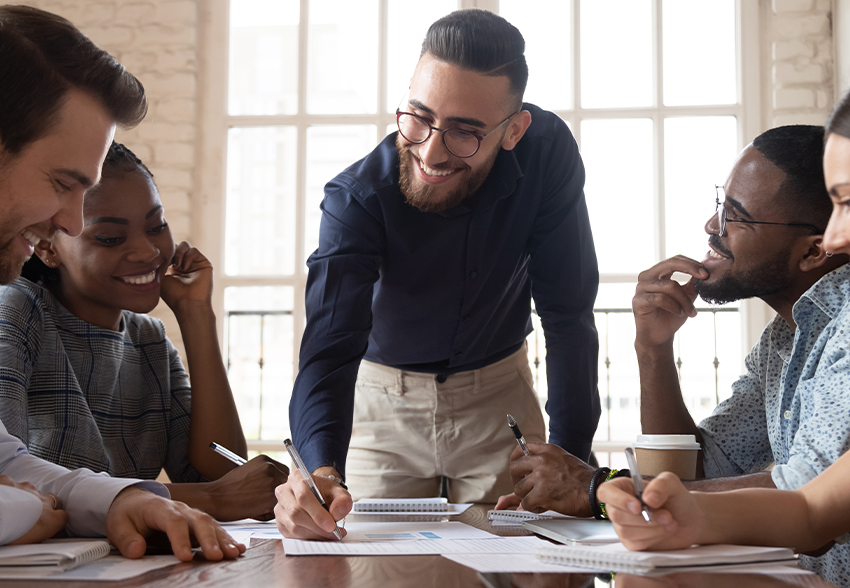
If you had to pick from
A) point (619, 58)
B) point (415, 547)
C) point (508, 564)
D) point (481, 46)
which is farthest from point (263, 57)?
point (508, 564)

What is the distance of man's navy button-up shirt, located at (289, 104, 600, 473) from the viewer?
1622mm

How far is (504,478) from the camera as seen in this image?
5.98 feet

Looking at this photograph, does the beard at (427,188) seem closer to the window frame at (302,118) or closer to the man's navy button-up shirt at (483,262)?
the man's navy button-up shirt at (483,262)

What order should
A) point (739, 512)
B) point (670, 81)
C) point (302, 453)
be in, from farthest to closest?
point (670, 81)
point (302, 453)
point (739, 512)

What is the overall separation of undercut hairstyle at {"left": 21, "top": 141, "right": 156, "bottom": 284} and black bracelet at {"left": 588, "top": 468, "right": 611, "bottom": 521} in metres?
1.17

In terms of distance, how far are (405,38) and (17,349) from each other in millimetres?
2737

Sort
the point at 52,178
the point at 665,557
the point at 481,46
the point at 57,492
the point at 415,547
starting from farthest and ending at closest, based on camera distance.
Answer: the point at 481,46
the point at 52,178
the point at 57,492
the point at 415,547
the point at 665,557

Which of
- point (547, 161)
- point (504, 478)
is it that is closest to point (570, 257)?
point (547, 161)

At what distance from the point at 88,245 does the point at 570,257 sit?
1082 mm

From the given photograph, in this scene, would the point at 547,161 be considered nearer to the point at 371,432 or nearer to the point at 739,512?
the point at 371,432

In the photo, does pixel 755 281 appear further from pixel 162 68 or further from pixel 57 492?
pixel 162 68

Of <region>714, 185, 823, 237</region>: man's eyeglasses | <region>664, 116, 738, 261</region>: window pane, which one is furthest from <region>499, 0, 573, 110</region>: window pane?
<region>714, 185, 823, 237</region>: man's eyeglasses

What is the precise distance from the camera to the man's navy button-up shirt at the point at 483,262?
5.32ft

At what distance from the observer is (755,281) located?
59.2 inches
